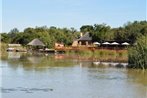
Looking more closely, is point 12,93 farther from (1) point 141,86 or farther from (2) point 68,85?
(1) point 141,86

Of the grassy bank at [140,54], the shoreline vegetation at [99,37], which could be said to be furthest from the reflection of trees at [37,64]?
the shoreline vegetation at [99,37]

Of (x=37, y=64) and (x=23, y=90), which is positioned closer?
(x=23, y=90)

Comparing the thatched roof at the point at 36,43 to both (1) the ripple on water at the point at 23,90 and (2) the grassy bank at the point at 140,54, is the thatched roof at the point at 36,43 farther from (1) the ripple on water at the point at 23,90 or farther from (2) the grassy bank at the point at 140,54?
(1) the ripple on water at the point at 23,90

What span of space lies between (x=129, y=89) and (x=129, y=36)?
181 feet

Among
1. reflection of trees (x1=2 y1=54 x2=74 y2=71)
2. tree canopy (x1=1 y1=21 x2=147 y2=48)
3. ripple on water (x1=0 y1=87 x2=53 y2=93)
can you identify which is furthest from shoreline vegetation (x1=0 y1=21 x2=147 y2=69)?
ripple on water (x1=0 y1=87 x2=53 y2=93)

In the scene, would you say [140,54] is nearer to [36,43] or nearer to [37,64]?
[37,64]

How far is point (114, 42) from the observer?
7475 centimetres

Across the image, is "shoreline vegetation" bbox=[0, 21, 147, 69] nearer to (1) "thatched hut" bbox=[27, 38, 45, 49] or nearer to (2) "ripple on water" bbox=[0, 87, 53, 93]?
(1) "thatched hut" bbox=[27, 38, 45, 49]

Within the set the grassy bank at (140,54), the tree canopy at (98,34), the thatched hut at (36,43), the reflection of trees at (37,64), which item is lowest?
the reflection of trees at (37,64)

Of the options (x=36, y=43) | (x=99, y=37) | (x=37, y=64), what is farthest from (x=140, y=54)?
(x=36, y=43)

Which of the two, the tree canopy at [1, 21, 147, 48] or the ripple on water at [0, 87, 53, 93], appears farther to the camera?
the tree canopy at [1, 21, 147, 48]

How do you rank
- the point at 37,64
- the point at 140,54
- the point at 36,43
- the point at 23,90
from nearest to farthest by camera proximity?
1. the point at 23,90
2. the point at 140,54
3. the point at 37,64
4. the point at 36,43

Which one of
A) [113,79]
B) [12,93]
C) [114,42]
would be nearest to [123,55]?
[114,42]

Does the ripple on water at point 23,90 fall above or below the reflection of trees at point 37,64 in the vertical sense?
below
